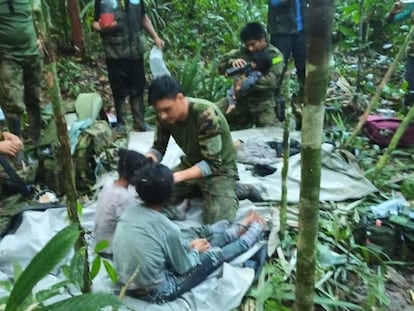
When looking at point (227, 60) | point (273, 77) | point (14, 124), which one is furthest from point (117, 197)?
point (227, 60)

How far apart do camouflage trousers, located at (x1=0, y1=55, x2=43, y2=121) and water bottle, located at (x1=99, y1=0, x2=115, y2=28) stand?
792 millimetres

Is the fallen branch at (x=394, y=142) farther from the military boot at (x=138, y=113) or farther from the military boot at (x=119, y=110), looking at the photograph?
the military boot at (x=119, y=110)

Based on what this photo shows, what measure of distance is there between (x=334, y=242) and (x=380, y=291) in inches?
20.8

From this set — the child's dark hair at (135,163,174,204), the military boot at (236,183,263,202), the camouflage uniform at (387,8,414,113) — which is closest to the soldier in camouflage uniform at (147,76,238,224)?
the military boot at (236,183,263,202)

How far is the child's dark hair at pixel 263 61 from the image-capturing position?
518 centimetres

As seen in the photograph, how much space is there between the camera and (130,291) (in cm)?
288

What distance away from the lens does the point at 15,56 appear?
4.46 m

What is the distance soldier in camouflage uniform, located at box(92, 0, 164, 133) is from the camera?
511 cm

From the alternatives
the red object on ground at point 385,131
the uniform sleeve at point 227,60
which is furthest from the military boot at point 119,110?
the red object on ground at point 385,131

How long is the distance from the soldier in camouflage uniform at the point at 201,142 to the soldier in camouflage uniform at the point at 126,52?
1.60 metres

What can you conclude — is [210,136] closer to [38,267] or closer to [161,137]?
[161,137]

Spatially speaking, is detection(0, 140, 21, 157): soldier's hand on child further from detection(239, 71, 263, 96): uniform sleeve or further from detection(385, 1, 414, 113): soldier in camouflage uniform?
detection(385, 1, 414, 113): soldier in camouflage uniform

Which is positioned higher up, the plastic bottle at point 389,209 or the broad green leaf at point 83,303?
the broad green leaf at point 83,303

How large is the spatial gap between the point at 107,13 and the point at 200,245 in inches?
112
